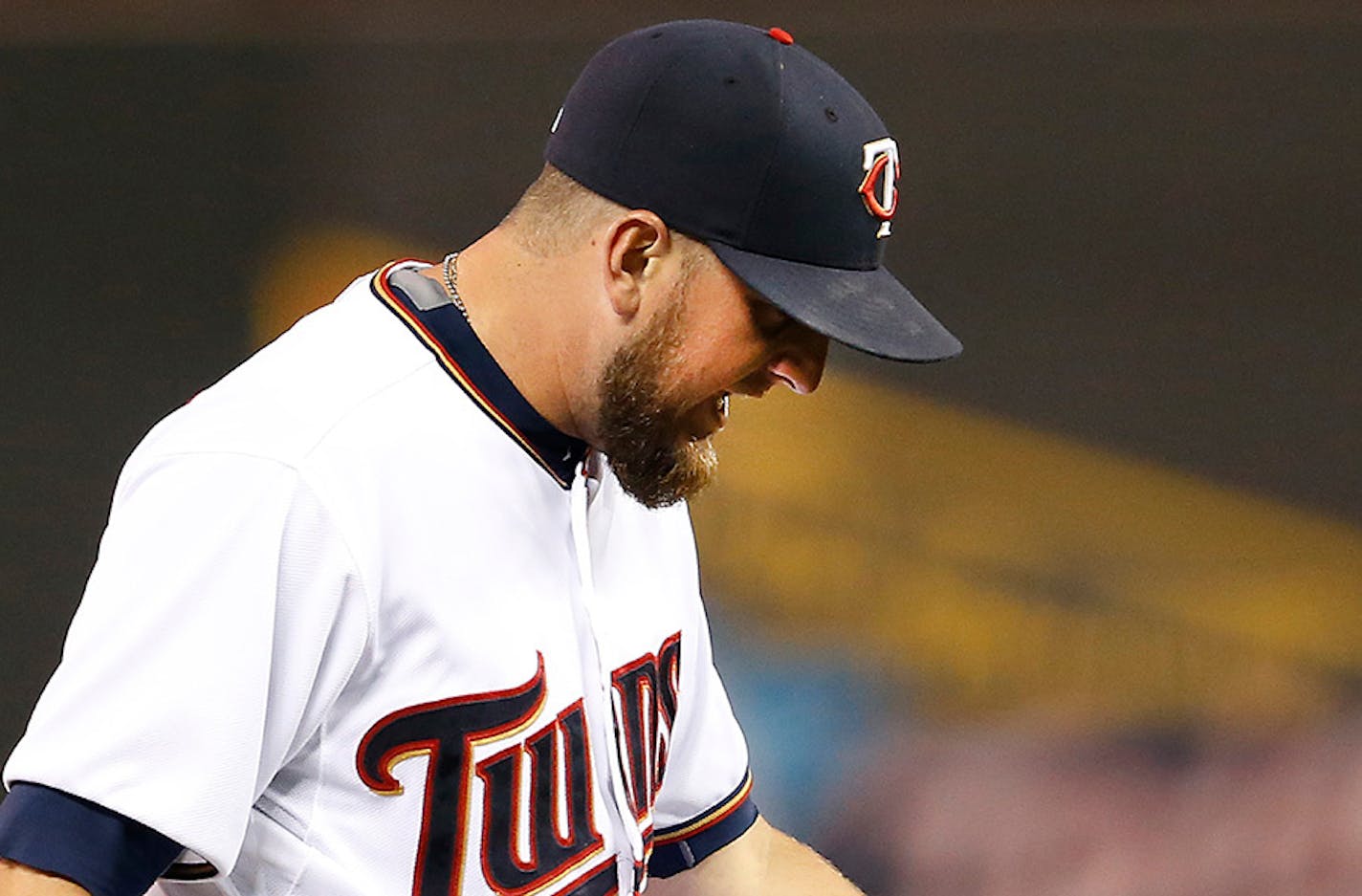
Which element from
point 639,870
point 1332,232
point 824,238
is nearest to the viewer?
point 824,238

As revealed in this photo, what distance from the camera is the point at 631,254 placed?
100 cm

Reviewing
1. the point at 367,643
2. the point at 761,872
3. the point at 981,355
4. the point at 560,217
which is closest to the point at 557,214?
the point at 560,217

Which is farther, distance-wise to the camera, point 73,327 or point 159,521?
point 73,327

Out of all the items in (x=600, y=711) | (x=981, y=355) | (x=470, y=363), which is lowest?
(x=981, y=355)

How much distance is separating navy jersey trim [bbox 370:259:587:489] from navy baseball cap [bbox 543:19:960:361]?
114 mm

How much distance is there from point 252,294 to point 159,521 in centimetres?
162

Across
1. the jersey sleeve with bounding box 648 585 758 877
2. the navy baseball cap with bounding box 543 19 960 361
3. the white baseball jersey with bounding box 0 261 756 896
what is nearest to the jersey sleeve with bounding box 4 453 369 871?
the white baseball jersey with bounding box 0 261 756 896

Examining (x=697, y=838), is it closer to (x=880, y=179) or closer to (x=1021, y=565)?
(x=880, y=179)

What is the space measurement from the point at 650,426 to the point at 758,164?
16cm

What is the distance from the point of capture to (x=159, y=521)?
0.90 m

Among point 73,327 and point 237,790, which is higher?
point 237,790

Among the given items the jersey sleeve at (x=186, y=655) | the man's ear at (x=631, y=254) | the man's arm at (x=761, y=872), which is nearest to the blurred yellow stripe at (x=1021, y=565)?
the man's arm at (x=761, y=872)

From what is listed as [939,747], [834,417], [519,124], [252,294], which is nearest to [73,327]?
[252,294]

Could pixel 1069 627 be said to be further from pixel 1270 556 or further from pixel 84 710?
pixel 84 710
